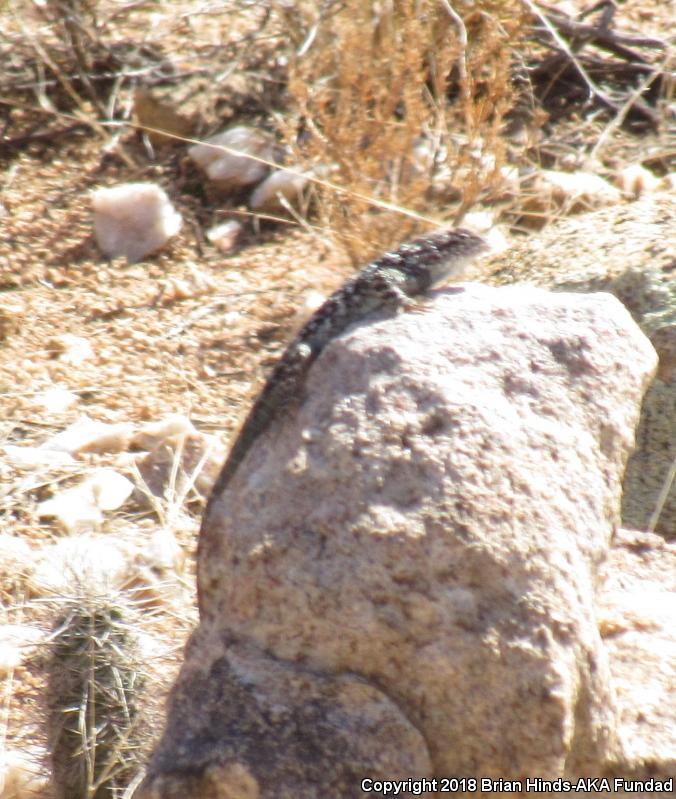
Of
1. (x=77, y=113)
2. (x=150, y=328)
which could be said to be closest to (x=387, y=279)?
(x=150, y=328)

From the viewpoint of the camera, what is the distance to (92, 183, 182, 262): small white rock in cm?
591

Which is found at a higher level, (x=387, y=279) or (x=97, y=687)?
(x=387, y=279)

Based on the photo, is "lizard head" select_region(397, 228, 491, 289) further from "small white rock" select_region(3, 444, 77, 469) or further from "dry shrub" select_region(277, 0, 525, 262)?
"small white rock" select_region(3, 444, 77, 469)

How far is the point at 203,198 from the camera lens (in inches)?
248

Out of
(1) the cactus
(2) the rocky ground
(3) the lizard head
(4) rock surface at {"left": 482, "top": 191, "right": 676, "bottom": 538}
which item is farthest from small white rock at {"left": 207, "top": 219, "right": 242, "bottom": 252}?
(1) the cactus

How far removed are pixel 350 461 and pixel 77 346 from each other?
3.29 m

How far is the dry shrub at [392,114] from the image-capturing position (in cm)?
522

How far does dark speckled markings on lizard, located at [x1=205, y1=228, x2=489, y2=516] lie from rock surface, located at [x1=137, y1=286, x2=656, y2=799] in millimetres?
65

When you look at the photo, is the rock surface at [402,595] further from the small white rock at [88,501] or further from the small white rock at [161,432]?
the small white rock at [161,432]

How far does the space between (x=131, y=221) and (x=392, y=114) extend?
5.42 feet

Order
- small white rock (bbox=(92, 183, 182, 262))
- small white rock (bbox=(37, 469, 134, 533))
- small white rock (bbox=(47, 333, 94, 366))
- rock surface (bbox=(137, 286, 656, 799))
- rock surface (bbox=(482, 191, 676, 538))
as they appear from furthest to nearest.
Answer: small white rock (bbox=(92, 183, 182, 262)), small white rock (bbox=(47, 333, 94, 366)), small white rock (bbox=(37, 469, 134, 533)), rock surface (bbox=(482, 191, 676, 538)), rock surface (bbox=(137, 286, 656, 799))

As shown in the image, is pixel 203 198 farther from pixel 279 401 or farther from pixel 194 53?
pixel 279 401

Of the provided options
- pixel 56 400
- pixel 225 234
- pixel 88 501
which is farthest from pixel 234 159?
pixel 88 501

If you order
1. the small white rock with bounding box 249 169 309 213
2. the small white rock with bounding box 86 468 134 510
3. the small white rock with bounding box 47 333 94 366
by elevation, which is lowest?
the small white rock with bounding box 47 333 94 366
